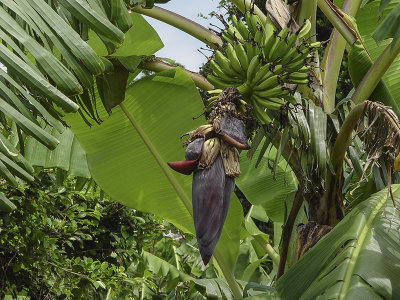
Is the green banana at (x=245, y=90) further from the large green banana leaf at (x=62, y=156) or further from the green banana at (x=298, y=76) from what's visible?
the large green banana leaf at (x=62, y=156)

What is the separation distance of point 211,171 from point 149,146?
0.90 metres

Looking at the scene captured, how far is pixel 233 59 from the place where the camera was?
139 centimetres

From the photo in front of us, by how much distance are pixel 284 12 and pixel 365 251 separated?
611 mm

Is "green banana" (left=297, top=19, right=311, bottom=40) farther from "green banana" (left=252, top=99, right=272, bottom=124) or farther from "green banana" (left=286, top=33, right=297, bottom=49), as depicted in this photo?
"green banana" (left=252, top=99, right=272, bottom=124)

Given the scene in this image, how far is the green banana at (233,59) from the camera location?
1.38 meters

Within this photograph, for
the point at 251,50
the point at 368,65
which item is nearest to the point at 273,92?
the point at 251,50

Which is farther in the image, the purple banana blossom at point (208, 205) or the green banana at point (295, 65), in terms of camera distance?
the green banana at point (295, 65)

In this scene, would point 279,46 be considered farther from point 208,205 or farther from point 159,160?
point 159,160

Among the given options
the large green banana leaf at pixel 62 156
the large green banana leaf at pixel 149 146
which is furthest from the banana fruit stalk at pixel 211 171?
the large green banana leaf at pixel 62 156

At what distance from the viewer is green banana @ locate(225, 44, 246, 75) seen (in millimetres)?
1384

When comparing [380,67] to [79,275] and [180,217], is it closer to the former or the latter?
[180,217]

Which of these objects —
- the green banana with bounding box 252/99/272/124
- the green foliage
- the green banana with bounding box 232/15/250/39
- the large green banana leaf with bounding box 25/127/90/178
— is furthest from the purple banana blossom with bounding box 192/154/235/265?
the green foliage

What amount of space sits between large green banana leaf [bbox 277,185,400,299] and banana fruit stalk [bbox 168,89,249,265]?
315mm

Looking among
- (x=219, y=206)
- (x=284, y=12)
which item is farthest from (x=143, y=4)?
(x=219, y=206)
